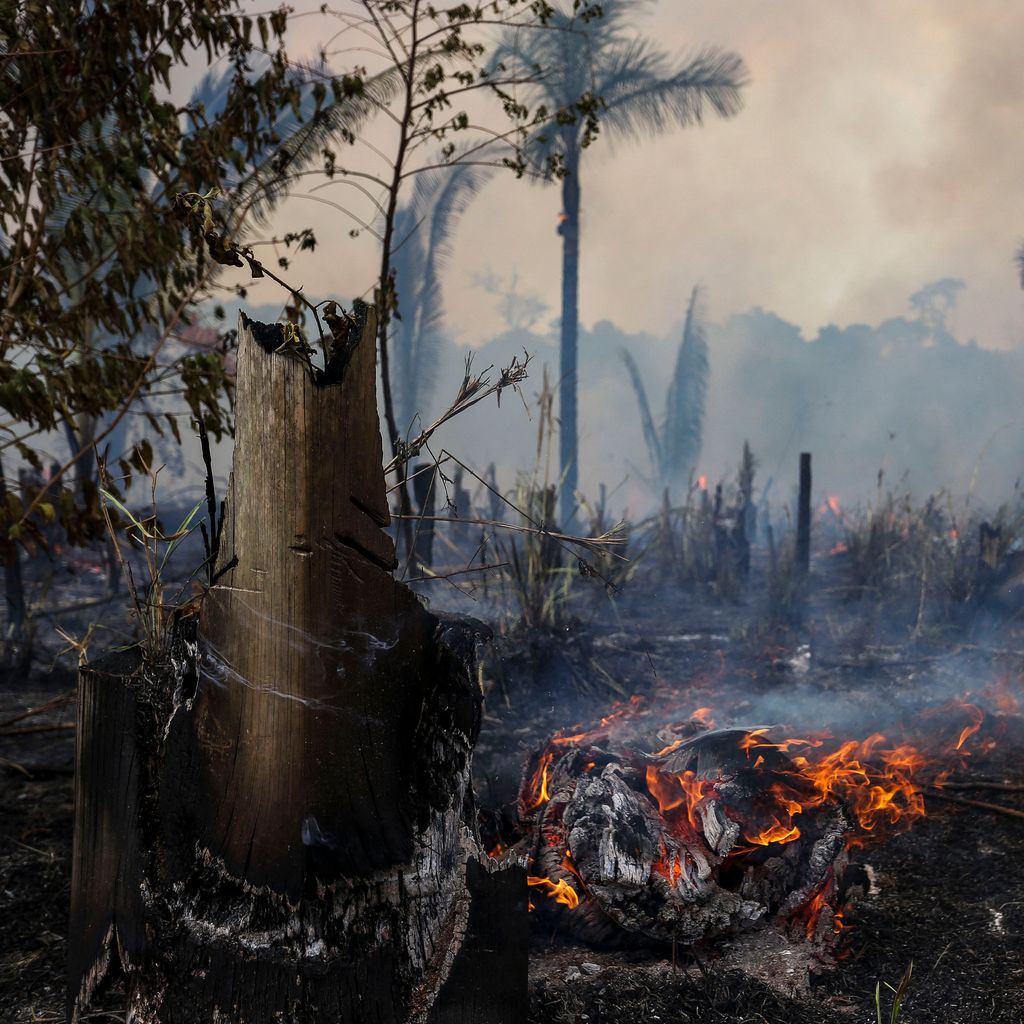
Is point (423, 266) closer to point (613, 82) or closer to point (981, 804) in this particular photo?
point (613, 82)

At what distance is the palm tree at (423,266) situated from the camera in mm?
17016

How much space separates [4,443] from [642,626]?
214 inches

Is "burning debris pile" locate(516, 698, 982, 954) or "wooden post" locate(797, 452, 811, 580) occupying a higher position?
"wooden post" locate(797, 452, 811, 580)

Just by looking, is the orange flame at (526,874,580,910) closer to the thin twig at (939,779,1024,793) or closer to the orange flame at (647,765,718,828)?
the orange flame at (647,765,718,828)

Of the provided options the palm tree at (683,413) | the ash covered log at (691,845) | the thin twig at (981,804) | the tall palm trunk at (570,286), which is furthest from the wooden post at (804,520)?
the palm tree at (683,413)

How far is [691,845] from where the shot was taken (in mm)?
2793

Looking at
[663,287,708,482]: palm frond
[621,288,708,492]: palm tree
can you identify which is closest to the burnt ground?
[621,288,708,492]: palm tree

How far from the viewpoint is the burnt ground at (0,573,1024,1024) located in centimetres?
241

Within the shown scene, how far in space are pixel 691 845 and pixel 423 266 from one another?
1845 centimetres

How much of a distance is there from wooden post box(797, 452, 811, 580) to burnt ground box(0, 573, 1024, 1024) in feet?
4.89

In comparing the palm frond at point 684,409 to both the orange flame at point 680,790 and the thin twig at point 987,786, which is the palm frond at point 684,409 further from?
the orange flame at point 680,790

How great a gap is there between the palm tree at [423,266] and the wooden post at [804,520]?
8.51m

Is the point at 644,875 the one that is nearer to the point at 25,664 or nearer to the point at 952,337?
the point at 25,664

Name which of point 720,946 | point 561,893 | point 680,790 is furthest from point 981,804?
point 561,893
